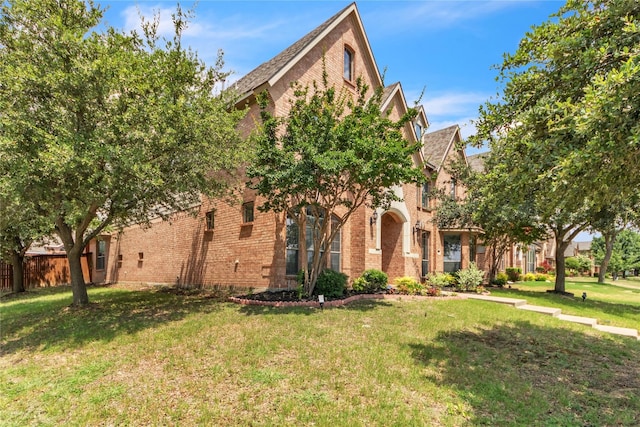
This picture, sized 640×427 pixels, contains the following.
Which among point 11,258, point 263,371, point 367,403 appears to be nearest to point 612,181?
point 367,403

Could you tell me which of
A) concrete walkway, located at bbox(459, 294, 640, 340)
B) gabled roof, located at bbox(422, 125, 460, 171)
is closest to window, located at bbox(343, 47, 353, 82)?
gabled roof, located at bbox(422, 125, 460, 171)

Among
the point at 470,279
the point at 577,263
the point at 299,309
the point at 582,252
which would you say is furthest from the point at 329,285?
the point at 582,252

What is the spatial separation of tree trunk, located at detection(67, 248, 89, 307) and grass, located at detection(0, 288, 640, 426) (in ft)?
5.58

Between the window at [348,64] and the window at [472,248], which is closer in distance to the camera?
the window at [348,64]

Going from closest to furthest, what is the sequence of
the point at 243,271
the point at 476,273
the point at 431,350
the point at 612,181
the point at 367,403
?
1. the point at 367,403
2. the point at 612,181
3. the point at 431,350
4. the point at 243,271
5. the point at 476,273

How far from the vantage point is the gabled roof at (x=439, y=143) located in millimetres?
22797

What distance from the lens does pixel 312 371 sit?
5.50 m

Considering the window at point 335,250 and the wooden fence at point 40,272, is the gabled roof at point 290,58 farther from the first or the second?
the wooden fence at point 40,272

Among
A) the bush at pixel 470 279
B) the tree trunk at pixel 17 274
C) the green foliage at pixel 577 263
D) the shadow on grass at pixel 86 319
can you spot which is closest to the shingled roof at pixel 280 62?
the shadow on grass at pixel 86 319

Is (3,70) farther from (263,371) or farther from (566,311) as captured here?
(566,311)

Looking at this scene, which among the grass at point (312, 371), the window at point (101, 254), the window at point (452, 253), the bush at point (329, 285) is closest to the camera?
the grass at point (312, 371)

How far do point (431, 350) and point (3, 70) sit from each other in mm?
11218

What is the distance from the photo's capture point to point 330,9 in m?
15.2

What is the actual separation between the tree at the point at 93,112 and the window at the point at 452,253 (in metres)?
16.7
